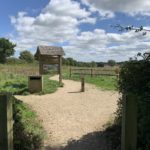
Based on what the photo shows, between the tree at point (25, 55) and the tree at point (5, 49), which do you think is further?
the tree at point (25, 55)

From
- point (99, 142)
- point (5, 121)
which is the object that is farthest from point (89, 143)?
point (5, 121)

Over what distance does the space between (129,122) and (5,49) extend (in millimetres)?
83751

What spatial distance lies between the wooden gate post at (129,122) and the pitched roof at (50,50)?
62.1 feet

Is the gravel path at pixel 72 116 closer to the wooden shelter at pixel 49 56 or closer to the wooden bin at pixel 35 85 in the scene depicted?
the wooden bin at pixel 35 85

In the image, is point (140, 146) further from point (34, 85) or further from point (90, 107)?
point (34, 85)

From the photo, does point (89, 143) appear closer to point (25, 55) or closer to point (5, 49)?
point (5, 49)

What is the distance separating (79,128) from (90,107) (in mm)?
4110

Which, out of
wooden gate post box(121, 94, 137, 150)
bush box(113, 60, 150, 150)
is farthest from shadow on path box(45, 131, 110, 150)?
wooden gate post box(121, 94, 137, 150)

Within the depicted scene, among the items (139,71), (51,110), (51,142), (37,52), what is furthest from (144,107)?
(37,52)

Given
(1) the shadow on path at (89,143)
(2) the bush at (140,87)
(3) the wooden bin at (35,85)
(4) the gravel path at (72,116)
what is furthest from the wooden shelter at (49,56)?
(2) the bush at (140,87)

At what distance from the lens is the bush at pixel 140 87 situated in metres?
5.19

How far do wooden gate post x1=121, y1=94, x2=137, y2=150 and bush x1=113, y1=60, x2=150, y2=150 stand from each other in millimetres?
653

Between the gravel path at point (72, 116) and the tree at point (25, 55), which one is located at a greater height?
the tree at point (25, 55)

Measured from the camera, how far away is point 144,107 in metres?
5.20
